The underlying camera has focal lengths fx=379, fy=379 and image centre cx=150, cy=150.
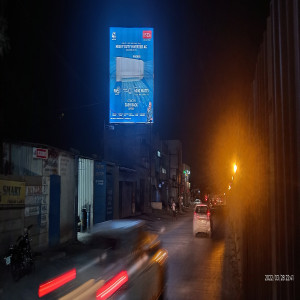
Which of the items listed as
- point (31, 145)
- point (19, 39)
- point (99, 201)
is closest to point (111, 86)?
point (99, 201)

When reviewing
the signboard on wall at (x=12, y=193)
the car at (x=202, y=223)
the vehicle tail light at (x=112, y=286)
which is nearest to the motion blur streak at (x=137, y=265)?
the vehicle tail light at (x=112, y=286)

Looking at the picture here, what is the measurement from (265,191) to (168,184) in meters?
59.5

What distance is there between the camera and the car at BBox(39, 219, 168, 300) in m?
4.01

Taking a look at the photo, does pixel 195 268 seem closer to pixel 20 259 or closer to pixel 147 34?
pixel 20 259

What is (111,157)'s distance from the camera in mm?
39844

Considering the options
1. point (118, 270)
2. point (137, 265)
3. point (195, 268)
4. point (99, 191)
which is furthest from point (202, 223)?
point (118, 270)

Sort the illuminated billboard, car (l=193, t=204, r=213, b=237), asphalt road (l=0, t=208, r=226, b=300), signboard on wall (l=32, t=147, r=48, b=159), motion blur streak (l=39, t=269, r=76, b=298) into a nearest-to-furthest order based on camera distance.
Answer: motion blur streak (l=39, t=269, r=76, b=298) < asphalt road (l=0, t=208, r=226, b=300) < signboard on wall (l=32, t=147, r=48, b=159) < car (l=193, t=204, r=213, b=237) < the illuminated billboard

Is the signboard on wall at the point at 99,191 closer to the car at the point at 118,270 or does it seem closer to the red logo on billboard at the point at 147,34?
the red logo on billboard at the point at 147,34

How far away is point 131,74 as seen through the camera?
2753 cm

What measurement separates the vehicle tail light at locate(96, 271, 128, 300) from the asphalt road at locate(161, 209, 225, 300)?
13.1 feet
